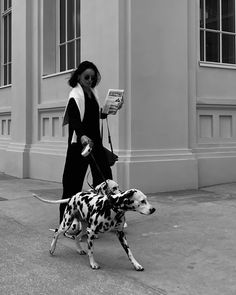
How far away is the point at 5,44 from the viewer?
1505 centimetres

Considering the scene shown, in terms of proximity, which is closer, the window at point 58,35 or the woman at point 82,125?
the woman at point 82,125

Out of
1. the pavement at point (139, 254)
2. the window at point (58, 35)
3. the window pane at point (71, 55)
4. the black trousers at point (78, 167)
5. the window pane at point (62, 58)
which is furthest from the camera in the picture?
the window pane at point (62, 58)

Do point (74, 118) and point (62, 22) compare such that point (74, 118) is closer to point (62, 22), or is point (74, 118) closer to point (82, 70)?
point (82, 70)

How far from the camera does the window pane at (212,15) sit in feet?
33.1

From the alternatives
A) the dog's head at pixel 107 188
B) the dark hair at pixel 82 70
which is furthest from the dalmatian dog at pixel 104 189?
the dark hair at pixel 82 70

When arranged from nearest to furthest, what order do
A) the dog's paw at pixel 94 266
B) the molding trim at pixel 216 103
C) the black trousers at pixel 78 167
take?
the dog's paw at pixel 94 266, the black trousers at pixel 78 167, the molding trim at pixel 216 103

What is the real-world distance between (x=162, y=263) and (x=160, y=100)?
14.9ft

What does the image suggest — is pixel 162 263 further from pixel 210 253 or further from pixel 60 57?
pixel 60 57

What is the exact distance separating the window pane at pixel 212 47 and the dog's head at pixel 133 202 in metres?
6.19

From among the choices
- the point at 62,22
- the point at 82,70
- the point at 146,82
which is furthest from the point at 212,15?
the point at 82,70

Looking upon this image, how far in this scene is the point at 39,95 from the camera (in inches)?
465

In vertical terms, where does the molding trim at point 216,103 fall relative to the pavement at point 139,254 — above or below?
above

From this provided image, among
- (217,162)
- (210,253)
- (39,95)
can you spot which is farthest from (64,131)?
(210,253)

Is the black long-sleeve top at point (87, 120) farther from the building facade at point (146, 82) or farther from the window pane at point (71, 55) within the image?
the window pane at point (71, 55)
